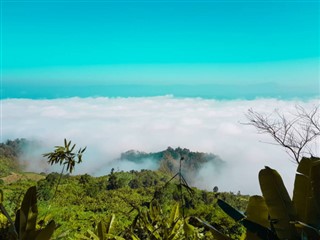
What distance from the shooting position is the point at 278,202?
1515 mm

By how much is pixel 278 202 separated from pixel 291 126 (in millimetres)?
7190

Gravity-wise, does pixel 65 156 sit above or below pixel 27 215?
below

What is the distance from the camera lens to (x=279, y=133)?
812 cm

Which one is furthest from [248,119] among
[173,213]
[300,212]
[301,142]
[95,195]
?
[95,195]

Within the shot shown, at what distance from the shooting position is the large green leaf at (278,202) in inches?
58.8

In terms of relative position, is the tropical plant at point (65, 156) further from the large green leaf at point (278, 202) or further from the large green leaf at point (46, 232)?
the large green leaf at point (278, 202)

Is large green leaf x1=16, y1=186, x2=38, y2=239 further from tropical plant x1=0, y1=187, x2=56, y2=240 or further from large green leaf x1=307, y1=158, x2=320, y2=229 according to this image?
large green leaf x1=307, y1=158, x2=320, y2=229

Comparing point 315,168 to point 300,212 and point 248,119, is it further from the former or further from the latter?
point 248,119

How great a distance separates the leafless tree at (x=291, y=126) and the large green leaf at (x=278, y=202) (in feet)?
20.4

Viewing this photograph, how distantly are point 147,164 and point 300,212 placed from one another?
186201mm

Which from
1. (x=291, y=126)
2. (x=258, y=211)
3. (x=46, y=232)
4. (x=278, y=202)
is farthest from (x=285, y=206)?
(x=291, y=126)

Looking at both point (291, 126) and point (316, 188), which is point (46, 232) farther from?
point (291, 126)

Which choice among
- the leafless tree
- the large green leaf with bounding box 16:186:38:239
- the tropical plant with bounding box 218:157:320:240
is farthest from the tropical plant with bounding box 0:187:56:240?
the leafless tree

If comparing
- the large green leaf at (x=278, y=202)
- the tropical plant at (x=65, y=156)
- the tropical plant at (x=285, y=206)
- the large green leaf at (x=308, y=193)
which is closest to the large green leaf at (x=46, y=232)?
the tropical plant at (x=285, y=206)
